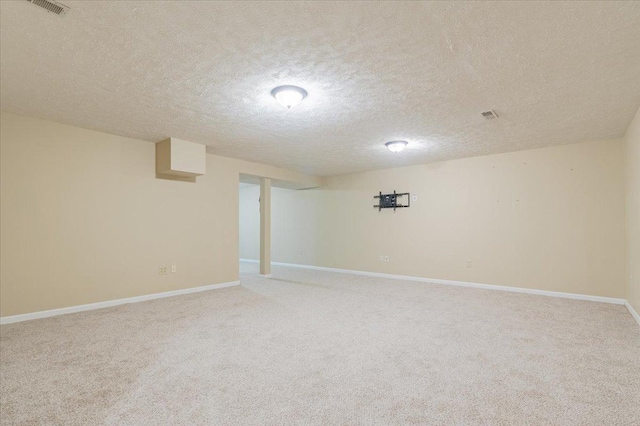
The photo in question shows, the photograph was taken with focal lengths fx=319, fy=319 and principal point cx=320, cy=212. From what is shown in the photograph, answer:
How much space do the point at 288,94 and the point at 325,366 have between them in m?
2.32

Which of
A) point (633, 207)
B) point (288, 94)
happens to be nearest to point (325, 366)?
Answer: point (288, 94)

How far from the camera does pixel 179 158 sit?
15.2 feet

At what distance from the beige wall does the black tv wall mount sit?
3247 millimetres

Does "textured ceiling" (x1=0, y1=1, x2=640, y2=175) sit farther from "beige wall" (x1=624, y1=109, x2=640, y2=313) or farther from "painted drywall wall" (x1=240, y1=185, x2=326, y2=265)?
"painted drywall wall" (x1=240, y1=185, x2=326, y2=265)

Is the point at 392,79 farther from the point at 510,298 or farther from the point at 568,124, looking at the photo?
the point at 510,298

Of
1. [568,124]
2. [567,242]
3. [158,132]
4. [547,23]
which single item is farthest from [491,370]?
[158,132]

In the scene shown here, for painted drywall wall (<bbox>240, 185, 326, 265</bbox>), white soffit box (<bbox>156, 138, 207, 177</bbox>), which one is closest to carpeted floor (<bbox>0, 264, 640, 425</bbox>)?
white soffit box (<bbox>156, 138, 207, 177</bbox>)

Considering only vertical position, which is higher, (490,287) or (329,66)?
(329,66)

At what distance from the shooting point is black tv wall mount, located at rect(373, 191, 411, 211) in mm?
6574

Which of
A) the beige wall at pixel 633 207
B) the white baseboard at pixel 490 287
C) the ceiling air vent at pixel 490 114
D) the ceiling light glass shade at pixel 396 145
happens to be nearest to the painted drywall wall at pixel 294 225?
the white baseboard at pixel 490 287

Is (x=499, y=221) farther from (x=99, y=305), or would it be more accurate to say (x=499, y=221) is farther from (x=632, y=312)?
(x=99, y=305)

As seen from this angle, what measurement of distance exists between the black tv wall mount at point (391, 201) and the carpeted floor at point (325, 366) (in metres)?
2.77

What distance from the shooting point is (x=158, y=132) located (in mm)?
4328

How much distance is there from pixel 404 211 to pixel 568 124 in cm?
316
